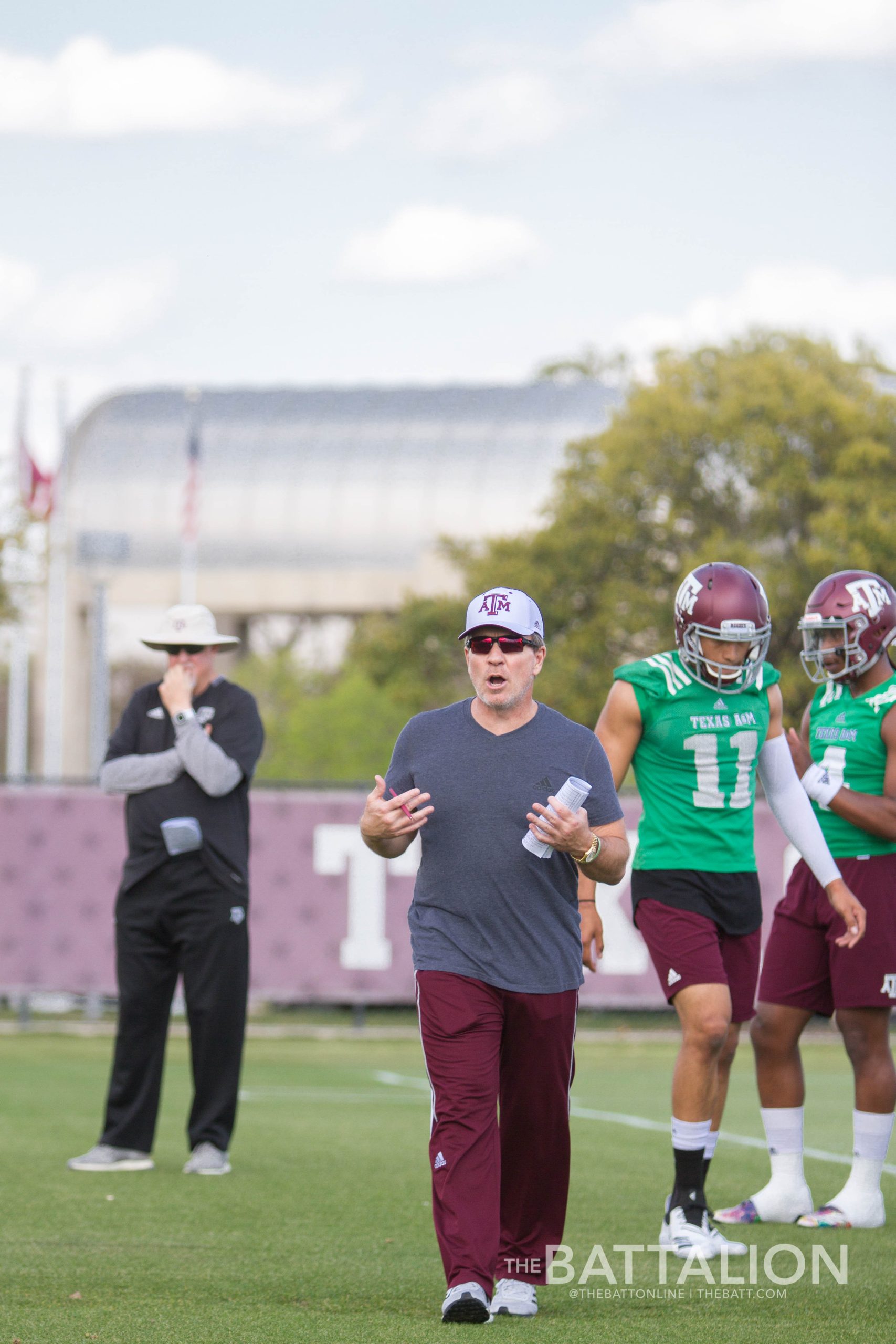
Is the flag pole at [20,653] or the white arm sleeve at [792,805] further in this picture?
the flag pole at [20,653]

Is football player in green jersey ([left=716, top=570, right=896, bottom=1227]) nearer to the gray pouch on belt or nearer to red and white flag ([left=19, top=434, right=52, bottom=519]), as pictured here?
the gray pouch on belt

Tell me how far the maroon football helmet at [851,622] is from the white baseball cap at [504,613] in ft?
6.28

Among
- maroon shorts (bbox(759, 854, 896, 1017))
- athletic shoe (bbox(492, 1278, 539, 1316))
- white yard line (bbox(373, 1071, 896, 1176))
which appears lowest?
white yard line (bbox(373, 1071, 896, 1176))

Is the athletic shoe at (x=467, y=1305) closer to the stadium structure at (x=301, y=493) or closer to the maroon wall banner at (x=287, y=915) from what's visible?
the maroon wall banner at (x=287, y=915)

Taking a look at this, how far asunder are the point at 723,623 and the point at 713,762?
1.54 ft

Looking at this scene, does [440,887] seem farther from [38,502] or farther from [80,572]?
[80,572]

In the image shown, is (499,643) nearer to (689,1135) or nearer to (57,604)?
(689,1135)

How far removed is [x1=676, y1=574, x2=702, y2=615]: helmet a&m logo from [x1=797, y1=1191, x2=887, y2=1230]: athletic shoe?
2254 mm

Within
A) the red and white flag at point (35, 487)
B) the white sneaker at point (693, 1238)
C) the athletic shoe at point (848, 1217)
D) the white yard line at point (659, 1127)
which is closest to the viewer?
the white sneaker at point (693, 1238)

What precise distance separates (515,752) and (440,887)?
42 cm

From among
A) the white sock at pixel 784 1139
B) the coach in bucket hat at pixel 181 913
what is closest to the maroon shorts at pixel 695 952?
the white sock at pixel 784 1139

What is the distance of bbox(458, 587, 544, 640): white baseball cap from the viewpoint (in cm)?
512

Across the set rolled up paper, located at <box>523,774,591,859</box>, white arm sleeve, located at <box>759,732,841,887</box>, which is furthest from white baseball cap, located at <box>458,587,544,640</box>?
white arm sleeve, located at <box>759,732,841,887</box>

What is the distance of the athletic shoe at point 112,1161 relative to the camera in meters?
7.92
